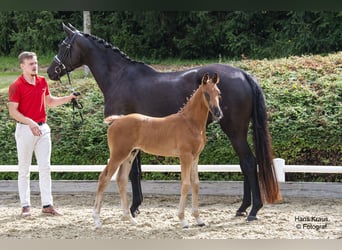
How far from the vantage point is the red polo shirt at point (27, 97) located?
582 centimetres

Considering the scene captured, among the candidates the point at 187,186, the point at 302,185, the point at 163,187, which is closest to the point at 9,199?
the point at 163,187

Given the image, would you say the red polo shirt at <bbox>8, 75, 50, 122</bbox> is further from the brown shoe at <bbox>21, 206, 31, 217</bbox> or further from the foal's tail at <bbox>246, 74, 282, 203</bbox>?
the foal's tail at <bbox>246, 74, 282, 203</bbox>

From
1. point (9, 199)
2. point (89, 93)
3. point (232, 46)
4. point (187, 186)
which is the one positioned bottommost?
point (9, 199)

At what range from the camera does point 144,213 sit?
20.5ft

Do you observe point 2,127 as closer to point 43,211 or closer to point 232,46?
point 43,211

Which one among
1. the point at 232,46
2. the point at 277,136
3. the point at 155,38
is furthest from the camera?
the point at 232,46

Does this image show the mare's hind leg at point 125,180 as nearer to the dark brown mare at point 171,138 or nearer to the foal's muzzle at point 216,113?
the dark brown mare at point 171,138

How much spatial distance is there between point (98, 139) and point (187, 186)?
2862 mm

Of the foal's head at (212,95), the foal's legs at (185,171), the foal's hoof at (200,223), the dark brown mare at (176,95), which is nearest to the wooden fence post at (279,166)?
the dark brown mare at (176,95)

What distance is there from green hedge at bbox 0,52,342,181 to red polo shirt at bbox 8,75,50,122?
6.53 feet

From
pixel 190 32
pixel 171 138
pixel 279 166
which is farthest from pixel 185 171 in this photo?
pixel 190 32

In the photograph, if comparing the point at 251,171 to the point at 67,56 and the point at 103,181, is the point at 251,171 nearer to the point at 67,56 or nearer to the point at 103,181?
the point at 103,181

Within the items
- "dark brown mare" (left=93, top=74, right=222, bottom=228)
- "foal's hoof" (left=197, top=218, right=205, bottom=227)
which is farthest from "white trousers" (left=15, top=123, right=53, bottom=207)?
"foal's hoof" (left=197, top=218, right=205, bottom=227)

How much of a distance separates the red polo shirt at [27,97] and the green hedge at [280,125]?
1992 mm
